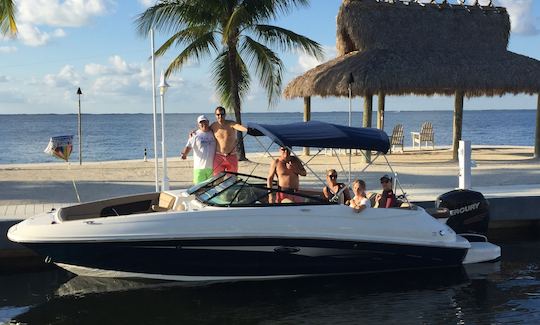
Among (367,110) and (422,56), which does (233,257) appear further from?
(422,56)

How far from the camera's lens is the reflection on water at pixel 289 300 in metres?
6.22

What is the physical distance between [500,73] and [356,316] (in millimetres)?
11778

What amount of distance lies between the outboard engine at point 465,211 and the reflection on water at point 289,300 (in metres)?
0.58

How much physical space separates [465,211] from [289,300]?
9.14ft

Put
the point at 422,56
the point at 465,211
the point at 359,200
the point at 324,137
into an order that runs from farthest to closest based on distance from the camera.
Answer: the point at 422,56 < the point at 465,211 < the point at 324,137 < the point at 359,200

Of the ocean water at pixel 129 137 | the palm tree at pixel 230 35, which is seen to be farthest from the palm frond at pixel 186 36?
the ocean water at pixel 129 137

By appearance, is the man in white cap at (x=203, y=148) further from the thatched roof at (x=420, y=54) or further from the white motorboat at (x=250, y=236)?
the thatched roof at (x=420, y=54)

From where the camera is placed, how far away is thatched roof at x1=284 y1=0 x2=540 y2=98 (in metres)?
15.6

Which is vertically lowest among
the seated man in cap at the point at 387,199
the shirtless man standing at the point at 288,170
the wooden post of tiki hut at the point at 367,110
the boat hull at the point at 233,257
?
the boat hull at the point at 233,257

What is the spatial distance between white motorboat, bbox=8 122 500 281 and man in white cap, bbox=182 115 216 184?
3.65 feet

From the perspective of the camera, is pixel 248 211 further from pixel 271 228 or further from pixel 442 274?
pixel 442 274

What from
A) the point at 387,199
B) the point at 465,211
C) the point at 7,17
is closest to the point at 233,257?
the point at 387,199

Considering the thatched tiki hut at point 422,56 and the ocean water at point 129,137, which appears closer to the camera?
the thatched tiki hut at point 422,56

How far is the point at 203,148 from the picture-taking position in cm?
847
